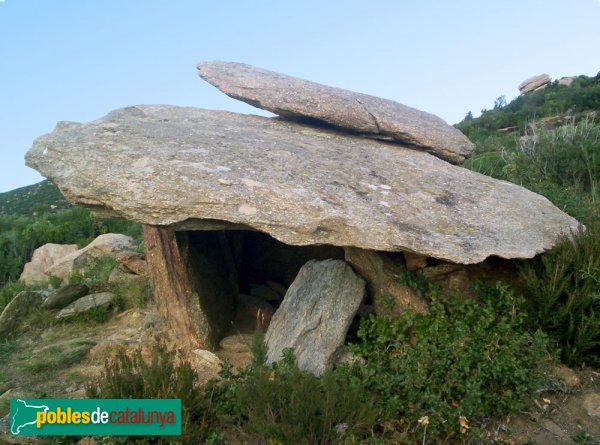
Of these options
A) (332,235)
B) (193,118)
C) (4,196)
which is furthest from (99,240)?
(4,196)

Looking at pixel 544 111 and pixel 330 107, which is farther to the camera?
pixel 544 111

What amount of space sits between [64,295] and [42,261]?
4.12 metres

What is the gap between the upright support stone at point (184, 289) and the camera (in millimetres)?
5676

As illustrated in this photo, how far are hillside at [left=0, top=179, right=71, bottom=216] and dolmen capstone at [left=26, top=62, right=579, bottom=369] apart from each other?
15.1 m

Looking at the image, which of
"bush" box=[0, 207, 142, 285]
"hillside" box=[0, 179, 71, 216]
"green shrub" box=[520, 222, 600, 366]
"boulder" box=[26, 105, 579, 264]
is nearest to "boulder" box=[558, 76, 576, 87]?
"bush" box=[0, 207, 142, 285]

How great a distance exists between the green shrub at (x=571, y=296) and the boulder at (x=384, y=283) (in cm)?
104

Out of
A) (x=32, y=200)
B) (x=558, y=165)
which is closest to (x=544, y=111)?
(x=558, y=165)

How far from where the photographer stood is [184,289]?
573 centimetres

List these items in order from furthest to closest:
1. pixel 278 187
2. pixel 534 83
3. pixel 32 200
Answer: pixel 534 83 → pixel 32 200 → pixel 278 187

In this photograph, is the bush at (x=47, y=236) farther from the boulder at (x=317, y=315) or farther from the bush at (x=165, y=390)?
the bush at (x=165, y=390)

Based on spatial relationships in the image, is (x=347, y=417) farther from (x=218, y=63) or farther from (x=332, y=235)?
(x=218, y=63)

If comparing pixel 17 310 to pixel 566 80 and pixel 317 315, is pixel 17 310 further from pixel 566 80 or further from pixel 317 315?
pixel 566 80

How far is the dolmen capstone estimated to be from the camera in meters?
4.27

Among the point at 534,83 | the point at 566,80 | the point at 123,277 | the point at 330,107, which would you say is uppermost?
the point at 534,83
